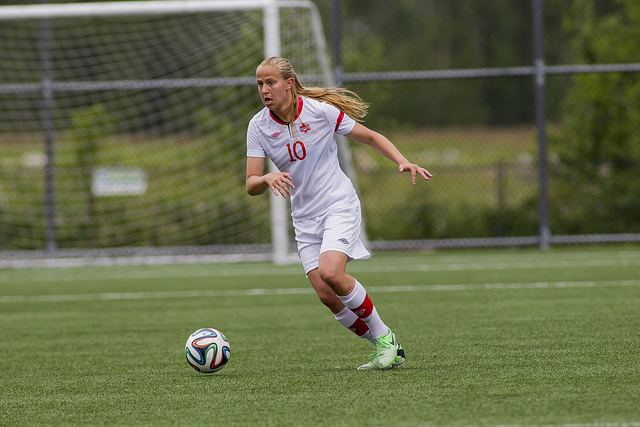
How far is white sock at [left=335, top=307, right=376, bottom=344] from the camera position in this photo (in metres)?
6.43

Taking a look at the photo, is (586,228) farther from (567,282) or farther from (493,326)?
(493,326)

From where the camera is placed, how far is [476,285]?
35.3 feet

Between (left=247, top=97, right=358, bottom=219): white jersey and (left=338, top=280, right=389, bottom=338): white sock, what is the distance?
50 cm

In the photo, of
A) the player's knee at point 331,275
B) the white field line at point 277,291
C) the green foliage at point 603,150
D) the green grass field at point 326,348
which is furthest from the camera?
the green foliage at point 603,150

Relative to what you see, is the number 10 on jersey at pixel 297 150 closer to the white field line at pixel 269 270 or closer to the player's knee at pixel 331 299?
the player's knee at pixel 331 299

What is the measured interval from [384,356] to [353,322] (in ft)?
1.18

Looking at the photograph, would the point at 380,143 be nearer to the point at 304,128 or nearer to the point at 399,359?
the point at 304,128

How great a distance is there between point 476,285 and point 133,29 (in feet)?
22.1

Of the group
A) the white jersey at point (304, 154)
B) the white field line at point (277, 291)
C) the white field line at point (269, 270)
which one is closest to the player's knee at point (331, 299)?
the white jersey at point (304, 154)

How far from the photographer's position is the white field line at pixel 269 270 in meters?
12.4

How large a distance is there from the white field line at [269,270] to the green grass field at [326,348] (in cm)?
4

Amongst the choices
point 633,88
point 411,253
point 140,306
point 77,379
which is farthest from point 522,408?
point 633,88

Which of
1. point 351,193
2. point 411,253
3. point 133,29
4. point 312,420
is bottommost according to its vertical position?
point 411,253

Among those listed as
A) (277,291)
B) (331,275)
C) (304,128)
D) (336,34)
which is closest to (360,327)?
(331,275)
